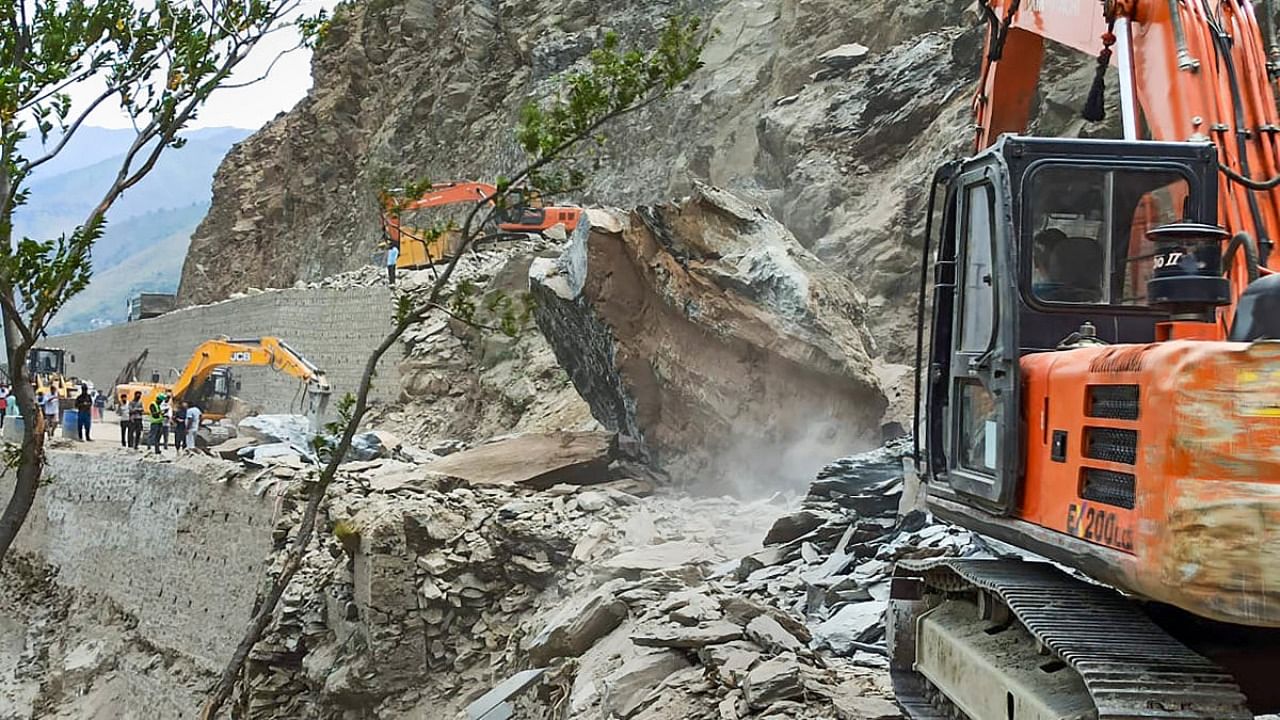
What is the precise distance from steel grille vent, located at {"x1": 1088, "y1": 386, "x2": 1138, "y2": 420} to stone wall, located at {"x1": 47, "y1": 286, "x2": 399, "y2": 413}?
17391 mm

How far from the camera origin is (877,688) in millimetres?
5641

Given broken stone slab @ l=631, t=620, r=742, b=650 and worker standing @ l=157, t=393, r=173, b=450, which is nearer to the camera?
broken stone slab @ l=631, t=620, r=742, b=650

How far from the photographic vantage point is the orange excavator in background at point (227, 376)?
18719 millimetres

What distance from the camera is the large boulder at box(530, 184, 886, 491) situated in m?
11.5

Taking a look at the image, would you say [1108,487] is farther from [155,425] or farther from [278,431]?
[155,425]

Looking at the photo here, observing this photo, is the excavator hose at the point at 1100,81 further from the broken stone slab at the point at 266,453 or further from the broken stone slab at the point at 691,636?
the broken stone slab at the point at 266,453

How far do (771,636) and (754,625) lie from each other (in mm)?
180

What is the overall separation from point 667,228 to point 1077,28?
6470 mm

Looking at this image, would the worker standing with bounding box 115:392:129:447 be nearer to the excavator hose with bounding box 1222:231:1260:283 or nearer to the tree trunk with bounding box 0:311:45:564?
the tree trunk with bounding box 0:311:45:564

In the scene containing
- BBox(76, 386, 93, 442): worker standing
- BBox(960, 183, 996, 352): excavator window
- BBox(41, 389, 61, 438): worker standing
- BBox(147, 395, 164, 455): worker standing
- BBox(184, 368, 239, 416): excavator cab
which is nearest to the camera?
BBox(960, 183, 996, 352): excavator window

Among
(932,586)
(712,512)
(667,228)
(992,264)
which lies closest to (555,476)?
(712,512)

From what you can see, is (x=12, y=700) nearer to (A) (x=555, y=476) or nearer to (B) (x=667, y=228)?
(A) (x=555, y=476)

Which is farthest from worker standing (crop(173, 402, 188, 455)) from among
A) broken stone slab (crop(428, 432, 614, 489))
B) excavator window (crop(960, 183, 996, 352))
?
excavator window (crop(960, 183, 996, 352))

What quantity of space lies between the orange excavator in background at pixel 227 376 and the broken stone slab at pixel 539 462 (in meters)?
6.10
